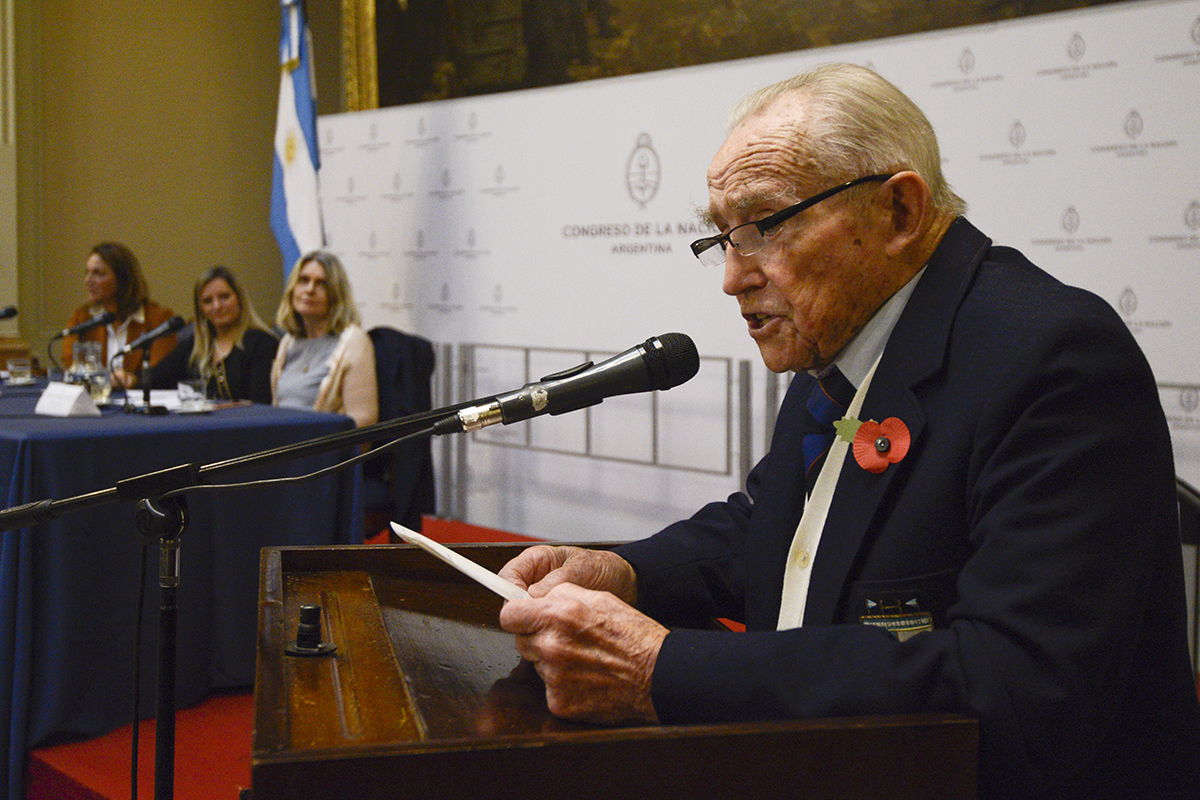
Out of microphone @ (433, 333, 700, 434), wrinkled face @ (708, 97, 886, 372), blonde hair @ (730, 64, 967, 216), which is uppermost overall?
blonde hair @ (730, 64, 967, 216)

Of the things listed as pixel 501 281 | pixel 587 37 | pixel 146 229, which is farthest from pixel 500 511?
pixel 146 229

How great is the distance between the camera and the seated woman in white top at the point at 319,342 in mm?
4926

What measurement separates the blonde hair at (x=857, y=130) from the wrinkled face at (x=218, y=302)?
4.81 m

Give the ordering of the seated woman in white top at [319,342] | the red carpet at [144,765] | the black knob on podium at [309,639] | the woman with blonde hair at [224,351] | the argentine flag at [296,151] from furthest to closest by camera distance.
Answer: the argentine flag at [296,151] → the woman with blonde hair at [224,351] → the seated woman in white top at [319,342] → the red carpet at [144,765] → the black knob on podium at [309,639]

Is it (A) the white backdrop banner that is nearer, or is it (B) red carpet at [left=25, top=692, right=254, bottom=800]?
(B) red carpet at [left=25, top=692, right=254, bottom=800]

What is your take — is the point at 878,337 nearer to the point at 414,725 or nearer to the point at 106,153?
the point at 414,725

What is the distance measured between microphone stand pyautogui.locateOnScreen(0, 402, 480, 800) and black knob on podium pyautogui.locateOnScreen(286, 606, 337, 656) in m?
0.21

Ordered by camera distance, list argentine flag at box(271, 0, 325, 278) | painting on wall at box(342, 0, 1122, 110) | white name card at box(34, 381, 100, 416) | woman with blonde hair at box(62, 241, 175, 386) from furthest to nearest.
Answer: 1. argentine flag at box(271, 0, 325, 278)
2. woman with blonde hair at box(62, 241, 175, 386)
3. painting on wall at box(342, 0, 1122, 110)
4. white name card at box(34, 381, 100, 416)

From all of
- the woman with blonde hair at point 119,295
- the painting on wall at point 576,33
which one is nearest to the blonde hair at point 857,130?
the painting on wall at point 576,33

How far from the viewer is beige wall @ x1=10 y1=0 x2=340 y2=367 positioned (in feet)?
24.9

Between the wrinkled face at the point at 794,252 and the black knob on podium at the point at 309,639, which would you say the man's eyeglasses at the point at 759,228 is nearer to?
the wrinkled face at the point at 794,252

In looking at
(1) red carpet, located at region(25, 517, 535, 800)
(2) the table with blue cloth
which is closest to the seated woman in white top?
(2) the table with blue cloth

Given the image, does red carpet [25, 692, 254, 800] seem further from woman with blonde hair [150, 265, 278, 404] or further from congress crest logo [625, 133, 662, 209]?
congress crest logo [625, 133, 662, 209]

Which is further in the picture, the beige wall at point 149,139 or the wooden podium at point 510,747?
the beige wall at point 149,139
